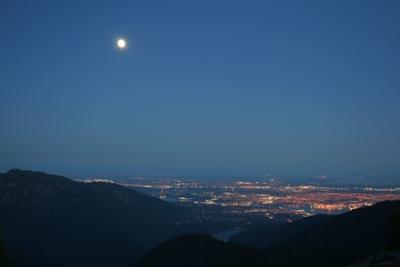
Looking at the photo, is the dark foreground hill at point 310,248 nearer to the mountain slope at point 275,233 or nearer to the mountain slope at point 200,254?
the mountain slope at point 200,254

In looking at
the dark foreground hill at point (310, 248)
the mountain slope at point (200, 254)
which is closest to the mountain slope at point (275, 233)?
the dark foreground hill at point (310, 248)

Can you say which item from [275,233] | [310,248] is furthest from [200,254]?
[275,233]

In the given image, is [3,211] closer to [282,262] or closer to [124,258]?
[124,258]

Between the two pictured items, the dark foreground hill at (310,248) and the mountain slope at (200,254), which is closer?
the dark foreground hill at (310,248)

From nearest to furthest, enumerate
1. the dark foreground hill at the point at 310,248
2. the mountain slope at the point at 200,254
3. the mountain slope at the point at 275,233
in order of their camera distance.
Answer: the dark foreground hill at the point at 310,248 → the mountain slope at the point at 200,254 → the mountain slope at the point at 275,233

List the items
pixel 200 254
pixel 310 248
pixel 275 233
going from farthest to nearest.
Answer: pixel 275 233, pixel 200 254, pixel 310 248

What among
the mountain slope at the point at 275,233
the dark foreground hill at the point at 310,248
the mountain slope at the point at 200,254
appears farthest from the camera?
the mountain slope at the point at 275,233

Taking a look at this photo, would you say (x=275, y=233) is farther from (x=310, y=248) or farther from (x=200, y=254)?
(x=200, y=254)

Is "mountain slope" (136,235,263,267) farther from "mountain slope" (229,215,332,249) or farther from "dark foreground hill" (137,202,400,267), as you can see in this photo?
"mountain slope" (229,215,332,249)
